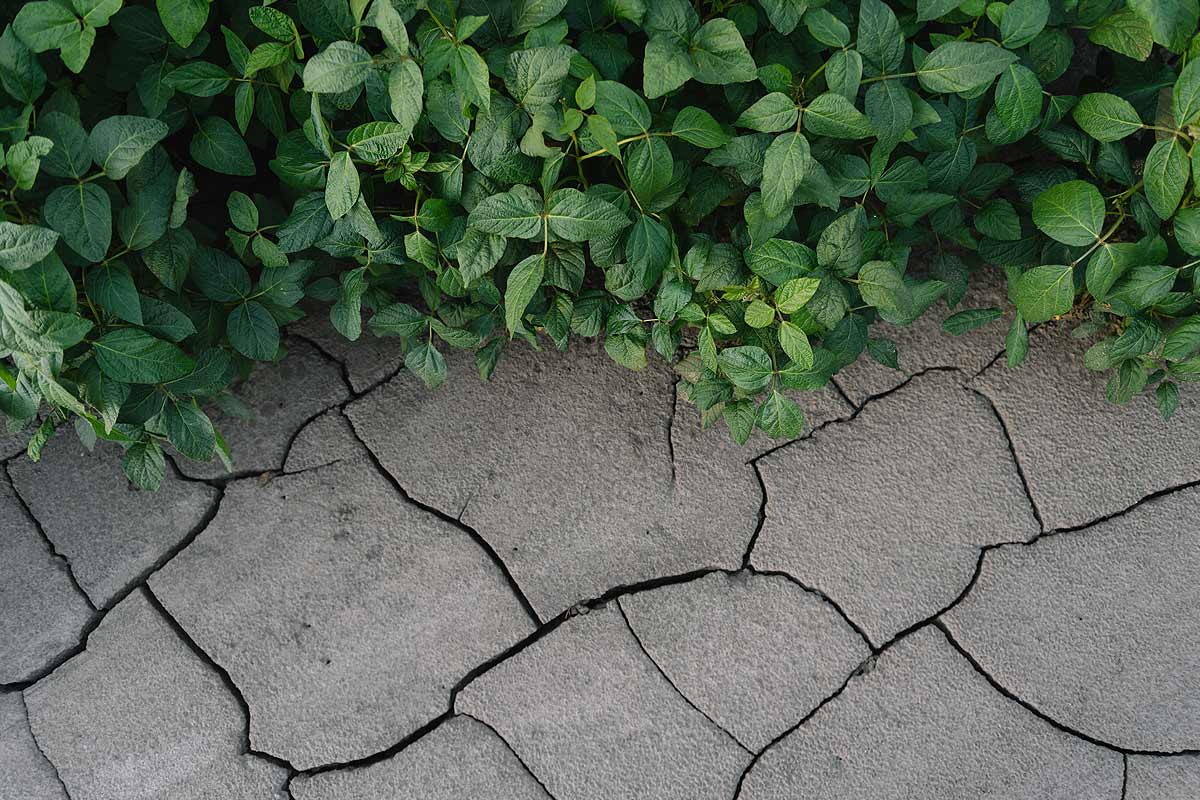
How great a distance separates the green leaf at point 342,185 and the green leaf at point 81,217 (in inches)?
10.7

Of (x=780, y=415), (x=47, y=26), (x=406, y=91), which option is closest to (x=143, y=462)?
(x=47, y=26)

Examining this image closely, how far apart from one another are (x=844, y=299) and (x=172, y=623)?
4.31 feet

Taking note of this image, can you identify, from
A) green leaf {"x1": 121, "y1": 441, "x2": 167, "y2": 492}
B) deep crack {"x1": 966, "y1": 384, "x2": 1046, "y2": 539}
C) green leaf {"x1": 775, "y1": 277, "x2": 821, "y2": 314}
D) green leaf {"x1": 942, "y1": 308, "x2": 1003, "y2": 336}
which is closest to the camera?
green leaf {"x1": 775, "y1": 277, "x2": 821, "y2": 314}

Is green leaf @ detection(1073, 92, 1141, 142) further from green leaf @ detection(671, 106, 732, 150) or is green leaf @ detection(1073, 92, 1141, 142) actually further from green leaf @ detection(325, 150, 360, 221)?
green leaf @ detection(325, 150, 360, 221)

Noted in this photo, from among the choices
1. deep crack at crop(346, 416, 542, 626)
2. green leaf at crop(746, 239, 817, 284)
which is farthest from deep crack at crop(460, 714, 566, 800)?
green leaf at crop(746, 239, 817, 284)

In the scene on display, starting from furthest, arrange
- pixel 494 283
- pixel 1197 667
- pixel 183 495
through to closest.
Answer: pixel 183 495 → pixel 1197 667 → pixel 494 283

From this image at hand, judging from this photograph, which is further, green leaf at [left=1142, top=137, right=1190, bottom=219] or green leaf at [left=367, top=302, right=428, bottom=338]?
green leaf at [left=367, top=302, right=428, bottom=338]

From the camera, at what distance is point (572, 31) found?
3.82ft

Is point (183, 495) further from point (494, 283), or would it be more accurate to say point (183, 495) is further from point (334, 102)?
point (334, 102)

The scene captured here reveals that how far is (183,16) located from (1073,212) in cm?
117

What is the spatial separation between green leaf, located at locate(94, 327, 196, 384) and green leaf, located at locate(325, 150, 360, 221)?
30 centimetres

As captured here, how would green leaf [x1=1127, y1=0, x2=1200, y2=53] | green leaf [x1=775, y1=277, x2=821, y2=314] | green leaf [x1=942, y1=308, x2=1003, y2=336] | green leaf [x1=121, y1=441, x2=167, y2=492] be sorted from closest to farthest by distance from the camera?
green leaf [x1=1127, y1=0, x2=1200, y2=53] < green leaf [x1=775, y1=277, x2=821, y2=314] < green leaf [x1=121, y1=441, x2=167, y2=492] < green leaf [x1=942, y1=308, x2=1003, y2=336]

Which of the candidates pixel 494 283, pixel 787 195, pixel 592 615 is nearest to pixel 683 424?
pixel 592 615

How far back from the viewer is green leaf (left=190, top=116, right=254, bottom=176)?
1228 mm
